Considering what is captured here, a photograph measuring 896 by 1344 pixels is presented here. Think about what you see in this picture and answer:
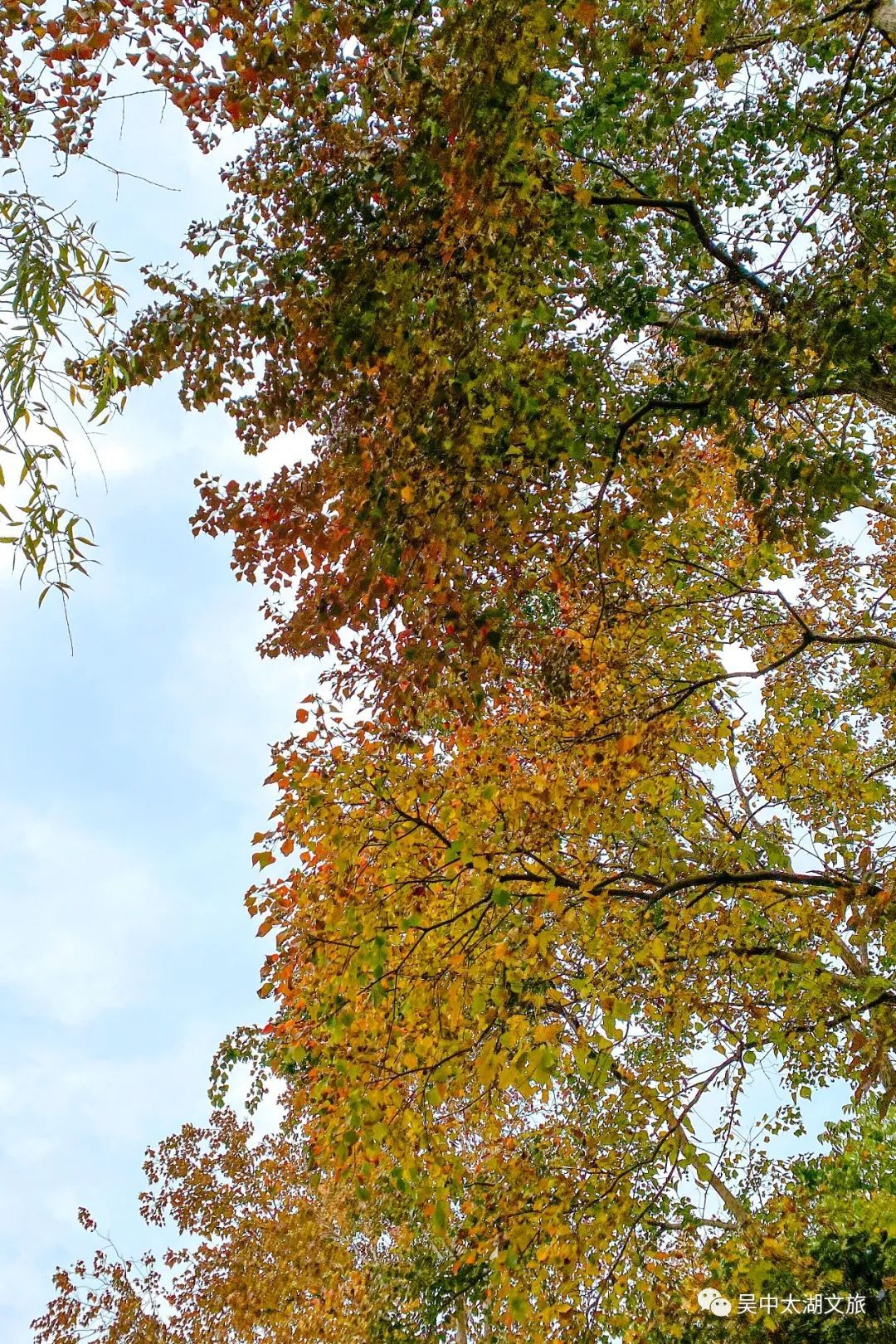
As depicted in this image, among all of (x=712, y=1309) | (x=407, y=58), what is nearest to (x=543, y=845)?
(x=712, y=1309)

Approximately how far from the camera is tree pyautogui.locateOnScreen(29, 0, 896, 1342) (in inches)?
155

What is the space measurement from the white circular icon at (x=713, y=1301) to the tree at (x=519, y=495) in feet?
1.08

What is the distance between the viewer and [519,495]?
456 centimetres

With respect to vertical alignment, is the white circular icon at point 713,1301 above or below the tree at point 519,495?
below

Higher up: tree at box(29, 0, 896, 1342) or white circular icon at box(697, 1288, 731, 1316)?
tree at box(29, 0, 896, 1342)

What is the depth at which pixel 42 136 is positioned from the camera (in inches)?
102

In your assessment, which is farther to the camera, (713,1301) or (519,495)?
(713,1301)

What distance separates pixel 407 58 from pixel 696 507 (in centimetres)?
655

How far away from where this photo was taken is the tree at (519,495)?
12.9 feet

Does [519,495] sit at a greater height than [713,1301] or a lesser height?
greater

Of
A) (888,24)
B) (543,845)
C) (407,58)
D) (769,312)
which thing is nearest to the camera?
(407,58)

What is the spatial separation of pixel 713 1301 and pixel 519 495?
19.6 feet

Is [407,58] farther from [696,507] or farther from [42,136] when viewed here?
[696,507]

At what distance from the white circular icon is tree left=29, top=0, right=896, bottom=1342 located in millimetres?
328
